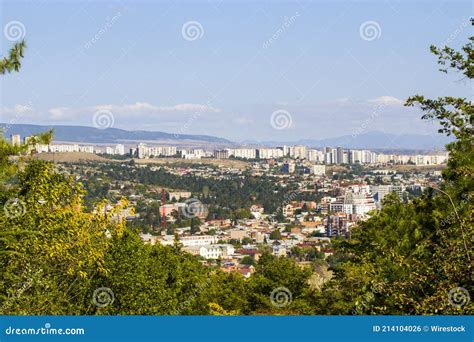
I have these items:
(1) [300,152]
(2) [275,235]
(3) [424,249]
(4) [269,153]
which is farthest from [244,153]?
(3) [424,249]

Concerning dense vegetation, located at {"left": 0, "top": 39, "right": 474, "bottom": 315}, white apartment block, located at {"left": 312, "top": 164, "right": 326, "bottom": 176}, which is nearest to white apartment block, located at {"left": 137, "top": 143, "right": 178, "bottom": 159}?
white apartment block, located at {"left": 312, "top": 164, "right": 326, "bottom": 176}

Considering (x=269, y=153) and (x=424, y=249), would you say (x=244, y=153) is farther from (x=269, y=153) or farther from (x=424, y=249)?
(x=424, y=249)

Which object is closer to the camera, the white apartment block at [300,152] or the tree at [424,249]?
the tree at [424,249]

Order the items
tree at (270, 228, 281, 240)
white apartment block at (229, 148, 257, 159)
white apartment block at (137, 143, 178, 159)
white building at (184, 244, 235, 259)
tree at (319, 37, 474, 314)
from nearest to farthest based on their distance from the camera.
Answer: tree at (319, 37, 474, 314) < white building at (184, 244, 235, 259) < tree at (270, 228, 281, 240) < white apartment block at (137, 143, 178, 159) < white apartment block at (229, 148, 257, 159)

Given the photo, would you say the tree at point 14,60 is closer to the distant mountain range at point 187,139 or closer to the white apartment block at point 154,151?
the distant mountain range at point 187,139

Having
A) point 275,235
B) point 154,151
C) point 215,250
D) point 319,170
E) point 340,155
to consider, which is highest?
point 154,151

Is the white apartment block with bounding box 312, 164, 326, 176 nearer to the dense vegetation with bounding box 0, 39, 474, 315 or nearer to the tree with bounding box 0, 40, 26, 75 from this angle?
the dense vegetation with bounding box 0, 39, 474, 315

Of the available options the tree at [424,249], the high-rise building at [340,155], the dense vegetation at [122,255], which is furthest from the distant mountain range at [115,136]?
the dense vegetation at [122,255]

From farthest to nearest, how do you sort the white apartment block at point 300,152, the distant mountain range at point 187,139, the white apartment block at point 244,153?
the white apartment block at point 244,153
the white apartment block at point 300,152
the distant mountain range at point 187,139

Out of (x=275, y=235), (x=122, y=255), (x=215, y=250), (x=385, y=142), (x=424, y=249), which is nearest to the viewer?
(x=424, y=249)

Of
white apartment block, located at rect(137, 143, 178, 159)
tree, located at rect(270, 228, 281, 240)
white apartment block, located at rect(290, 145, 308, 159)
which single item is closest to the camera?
tree, located at rect(270, 228, 281, 240)

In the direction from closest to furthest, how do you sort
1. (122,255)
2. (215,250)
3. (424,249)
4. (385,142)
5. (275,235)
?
1. (424,249)
2. (122,255)
3. (215,250)
4. (275,235)
5. (385,142)

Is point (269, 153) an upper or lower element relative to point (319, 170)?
upper
